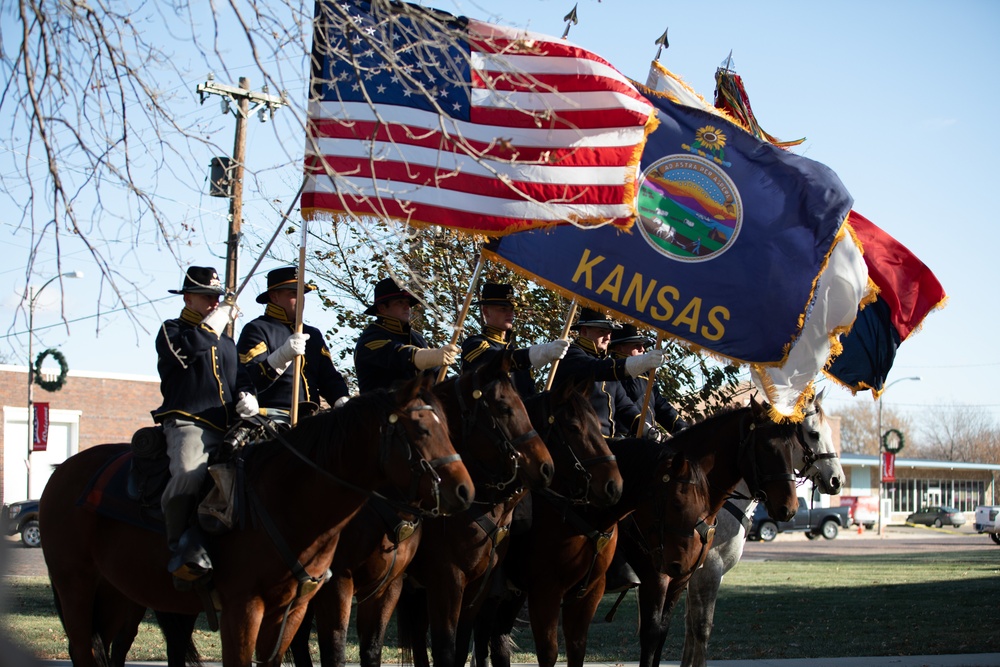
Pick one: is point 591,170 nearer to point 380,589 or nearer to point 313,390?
point 313,390

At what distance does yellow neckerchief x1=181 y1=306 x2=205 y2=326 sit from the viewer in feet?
25.3

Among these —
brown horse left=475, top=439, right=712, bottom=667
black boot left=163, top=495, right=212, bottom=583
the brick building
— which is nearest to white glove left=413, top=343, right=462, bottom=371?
brown horse left=475, top=439, right=712, bottom=667

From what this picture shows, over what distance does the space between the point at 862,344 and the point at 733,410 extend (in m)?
1.93

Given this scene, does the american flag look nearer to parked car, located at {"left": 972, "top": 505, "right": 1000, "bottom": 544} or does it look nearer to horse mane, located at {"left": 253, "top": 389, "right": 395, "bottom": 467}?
horse mane, located at {"left": 253, "top": 389, "right": 395, "bottom": 467}

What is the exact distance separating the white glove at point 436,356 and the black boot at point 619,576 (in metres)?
2.93

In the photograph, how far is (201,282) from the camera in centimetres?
778

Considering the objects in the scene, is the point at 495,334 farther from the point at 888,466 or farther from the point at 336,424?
the point at 888,466

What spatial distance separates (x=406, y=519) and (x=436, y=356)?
1232 mm

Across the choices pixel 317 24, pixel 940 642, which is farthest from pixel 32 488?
pixel 317 24

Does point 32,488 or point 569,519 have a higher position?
point 569,519

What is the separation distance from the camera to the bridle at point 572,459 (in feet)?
28.5

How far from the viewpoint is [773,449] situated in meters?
10.2

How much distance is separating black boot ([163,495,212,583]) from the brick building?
106 feet

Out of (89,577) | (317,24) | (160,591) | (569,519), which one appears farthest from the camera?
(569,519)
